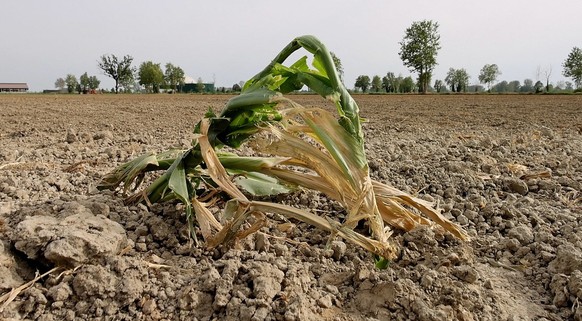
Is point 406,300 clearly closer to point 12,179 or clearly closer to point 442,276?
point 442,276

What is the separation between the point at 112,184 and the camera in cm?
218

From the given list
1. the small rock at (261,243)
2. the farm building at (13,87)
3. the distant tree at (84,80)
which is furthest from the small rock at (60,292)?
the farm building at (13,87)

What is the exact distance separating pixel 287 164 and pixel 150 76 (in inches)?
2687

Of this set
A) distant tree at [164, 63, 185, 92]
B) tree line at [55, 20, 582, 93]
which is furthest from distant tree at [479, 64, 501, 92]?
distant tree at [164, 63, 185, 92]

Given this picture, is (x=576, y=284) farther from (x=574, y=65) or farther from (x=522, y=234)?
(x=574, y=65)

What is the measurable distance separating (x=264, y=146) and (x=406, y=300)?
0.76 metres

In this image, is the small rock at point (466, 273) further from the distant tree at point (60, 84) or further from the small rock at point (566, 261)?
the distant tree at point (60, 84)

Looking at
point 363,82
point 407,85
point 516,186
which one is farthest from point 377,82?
point 516,186

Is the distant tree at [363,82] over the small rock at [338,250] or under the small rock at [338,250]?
over

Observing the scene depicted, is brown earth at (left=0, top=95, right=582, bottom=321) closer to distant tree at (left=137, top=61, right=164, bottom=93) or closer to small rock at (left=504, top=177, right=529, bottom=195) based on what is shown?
small rock at (left=504, top=177, right=529, bottom=195)

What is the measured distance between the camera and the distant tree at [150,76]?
66062 mm

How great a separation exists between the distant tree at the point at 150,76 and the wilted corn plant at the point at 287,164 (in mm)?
67774

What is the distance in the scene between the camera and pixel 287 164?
1855 mm

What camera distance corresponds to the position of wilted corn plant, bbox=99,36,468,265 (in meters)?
1.60
